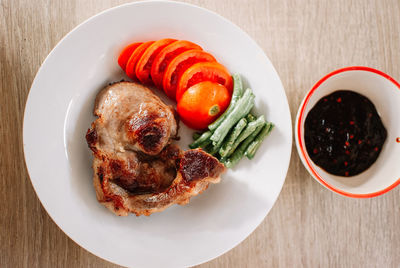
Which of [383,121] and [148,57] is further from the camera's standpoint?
[383,121]

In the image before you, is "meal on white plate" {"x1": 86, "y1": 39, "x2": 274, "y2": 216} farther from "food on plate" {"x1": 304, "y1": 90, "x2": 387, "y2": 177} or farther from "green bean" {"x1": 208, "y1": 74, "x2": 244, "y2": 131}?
"food on plate" {"x1": 304, "y1": 90, "x2": 387, "y2": 177}

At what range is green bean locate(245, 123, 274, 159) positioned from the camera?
2.37m

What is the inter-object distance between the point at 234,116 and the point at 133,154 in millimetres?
723

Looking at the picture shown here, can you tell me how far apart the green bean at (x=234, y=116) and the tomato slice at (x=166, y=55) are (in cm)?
49

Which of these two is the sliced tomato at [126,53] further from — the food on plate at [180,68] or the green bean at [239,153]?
the green bean at [239,153]

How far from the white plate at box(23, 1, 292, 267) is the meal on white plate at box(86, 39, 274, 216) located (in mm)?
108

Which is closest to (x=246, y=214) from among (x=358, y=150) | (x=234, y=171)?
(x=234, y=171)

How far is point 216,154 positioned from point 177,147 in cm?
31

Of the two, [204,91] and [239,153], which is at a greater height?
[204,91]

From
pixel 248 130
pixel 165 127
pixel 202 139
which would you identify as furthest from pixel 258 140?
pixel 165 127

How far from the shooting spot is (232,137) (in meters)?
2.36

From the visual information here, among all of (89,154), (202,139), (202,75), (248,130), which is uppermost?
(202,75)

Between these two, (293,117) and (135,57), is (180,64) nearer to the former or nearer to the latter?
(135,57)

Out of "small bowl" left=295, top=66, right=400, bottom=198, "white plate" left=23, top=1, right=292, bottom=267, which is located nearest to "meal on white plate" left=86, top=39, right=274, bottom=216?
"white plate" left=23, top=1, right=292, bottom=267
